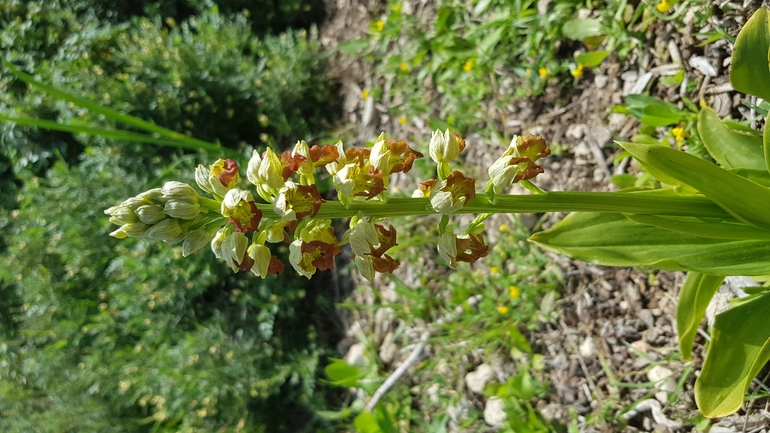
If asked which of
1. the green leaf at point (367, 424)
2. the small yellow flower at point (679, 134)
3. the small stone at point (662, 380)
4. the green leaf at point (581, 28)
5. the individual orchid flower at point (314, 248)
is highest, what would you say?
the green leaf at point (581, 28)

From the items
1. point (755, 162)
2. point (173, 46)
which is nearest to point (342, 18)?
point (173, 46)

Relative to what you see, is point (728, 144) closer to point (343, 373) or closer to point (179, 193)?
point (179, 193)

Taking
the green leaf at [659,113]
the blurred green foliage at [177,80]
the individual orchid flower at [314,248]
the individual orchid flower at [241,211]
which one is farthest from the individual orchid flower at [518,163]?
the blurred green foliage at [177,80]

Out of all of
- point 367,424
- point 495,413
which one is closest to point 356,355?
point 367,424

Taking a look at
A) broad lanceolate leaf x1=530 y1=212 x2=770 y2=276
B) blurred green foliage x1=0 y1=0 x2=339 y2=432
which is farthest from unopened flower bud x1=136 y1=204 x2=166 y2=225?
blurred green foliage x1=0 y1=0 x2=339 y2=432

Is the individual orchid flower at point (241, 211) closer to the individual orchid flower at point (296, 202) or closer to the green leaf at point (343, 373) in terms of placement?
the individual orchid flower at point (296, 202)

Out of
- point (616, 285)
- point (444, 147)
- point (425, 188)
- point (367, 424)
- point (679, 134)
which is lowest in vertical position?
point (367, 424)
